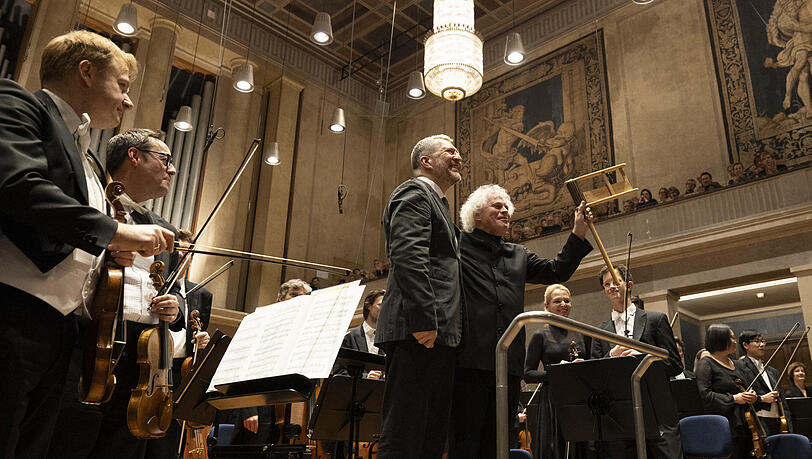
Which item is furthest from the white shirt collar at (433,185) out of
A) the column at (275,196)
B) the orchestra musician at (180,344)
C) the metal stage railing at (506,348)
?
the column at (275,196)

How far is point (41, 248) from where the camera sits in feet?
4.38

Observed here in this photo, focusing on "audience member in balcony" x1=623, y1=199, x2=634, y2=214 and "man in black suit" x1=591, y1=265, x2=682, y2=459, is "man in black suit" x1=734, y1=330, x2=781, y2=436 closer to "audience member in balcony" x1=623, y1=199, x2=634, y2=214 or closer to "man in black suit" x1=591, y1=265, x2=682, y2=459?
"man in black suit" x1=591, y1=265, x2=682, y2=459

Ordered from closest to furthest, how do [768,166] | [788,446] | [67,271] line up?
[67,271] → [788,446] → [768,166]

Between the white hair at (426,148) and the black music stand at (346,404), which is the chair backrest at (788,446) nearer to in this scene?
the black music stand at (346,404)

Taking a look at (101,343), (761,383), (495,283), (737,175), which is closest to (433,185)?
(495,283)

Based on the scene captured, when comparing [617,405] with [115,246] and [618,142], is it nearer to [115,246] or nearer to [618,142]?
[115,246]

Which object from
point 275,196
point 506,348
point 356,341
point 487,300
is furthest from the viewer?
point 275,196

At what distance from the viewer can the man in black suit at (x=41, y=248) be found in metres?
1.28

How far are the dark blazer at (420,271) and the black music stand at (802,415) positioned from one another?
384 centimetres

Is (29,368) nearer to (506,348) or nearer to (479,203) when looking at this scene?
(506,348)

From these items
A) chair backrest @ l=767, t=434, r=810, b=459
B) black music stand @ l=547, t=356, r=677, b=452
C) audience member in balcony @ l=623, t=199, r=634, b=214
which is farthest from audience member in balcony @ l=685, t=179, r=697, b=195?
black music stand @ l=547, t=356, r=677, b=452

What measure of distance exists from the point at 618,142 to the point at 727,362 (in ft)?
15.8

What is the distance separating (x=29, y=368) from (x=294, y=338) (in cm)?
95

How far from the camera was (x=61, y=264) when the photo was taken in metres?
1.40
